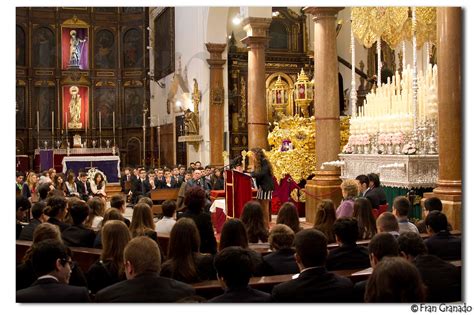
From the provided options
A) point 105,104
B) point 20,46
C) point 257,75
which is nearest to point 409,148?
point 257,75

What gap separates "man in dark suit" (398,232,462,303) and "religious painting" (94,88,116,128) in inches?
961

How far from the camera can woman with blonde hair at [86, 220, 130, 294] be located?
4773 mm

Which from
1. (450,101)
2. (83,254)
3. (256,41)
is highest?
(256,41)

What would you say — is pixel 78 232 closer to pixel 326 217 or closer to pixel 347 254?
pixel 326 217

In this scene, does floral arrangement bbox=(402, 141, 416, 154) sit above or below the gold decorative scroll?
below

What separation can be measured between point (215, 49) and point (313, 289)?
648 inches

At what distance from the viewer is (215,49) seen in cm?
1989

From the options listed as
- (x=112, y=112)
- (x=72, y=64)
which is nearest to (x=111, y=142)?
(x=112, y=112)

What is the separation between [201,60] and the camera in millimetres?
20484

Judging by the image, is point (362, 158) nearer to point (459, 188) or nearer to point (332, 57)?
point (332, 57)

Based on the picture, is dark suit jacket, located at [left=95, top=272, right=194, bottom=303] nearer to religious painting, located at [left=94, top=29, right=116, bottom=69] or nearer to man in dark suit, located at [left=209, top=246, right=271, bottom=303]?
man in dark suit, located at [left=209, top=246, right=271, bottom=303]

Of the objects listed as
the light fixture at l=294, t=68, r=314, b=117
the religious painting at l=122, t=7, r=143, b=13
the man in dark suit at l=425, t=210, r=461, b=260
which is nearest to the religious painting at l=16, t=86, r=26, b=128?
the religious painting at l=122, t=7, r=143, b=13

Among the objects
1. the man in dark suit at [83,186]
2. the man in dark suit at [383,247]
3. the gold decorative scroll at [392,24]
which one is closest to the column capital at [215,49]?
the man in dark suit at [83,186]

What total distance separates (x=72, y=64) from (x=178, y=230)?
78.8 ft
